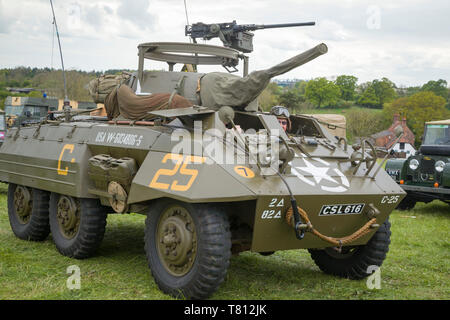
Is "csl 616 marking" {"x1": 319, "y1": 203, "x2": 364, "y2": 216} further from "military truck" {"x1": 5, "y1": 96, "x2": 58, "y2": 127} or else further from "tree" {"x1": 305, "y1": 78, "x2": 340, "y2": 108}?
"tree" {"x1": 305, "y1": 78, "x2": 340, "y2": 108}

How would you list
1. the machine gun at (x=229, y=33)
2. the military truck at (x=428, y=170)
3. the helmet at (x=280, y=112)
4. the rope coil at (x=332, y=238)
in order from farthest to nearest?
the machine gun at (x=229, y=33) → the military truck at (x=428, y=170) → the helmet at (x=280, y=112) → the rope coil at (x=332, y=238)

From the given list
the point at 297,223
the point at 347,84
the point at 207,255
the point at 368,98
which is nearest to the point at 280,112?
the point at 297,223

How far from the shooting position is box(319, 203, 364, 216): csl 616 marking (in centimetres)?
541

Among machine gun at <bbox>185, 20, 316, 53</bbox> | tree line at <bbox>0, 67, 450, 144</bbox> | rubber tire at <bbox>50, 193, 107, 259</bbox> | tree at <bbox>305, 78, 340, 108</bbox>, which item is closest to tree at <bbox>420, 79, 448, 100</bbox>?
tree line at <bbox>0, 67, 450, 144</bbox>

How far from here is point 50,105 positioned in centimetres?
2311

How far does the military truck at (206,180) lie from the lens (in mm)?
5051

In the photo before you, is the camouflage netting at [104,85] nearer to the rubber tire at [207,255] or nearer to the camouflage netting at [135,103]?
the camouflage netting at [135,103]

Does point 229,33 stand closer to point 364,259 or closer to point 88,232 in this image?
point 88,232

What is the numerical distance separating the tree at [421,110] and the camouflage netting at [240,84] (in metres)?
37.2

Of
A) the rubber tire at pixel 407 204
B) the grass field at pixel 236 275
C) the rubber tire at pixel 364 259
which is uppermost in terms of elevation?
the rubber tire at pixel 364 259

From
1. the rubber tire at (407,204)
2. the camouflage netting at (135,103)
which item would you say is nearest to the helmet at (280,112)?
the camouflage netting at (135,103)

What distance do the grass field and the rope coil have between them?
24.9 inches

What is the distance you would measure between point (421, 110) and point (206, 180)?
40500 millimetres

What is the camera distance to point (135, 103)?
6797 millimetres
